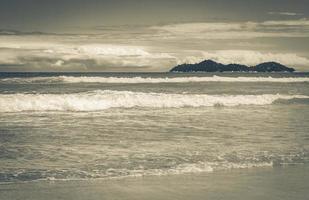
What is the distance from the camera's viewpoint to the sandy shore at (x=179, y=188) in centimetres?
778

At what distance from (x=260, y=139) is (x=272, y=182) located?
196 inches

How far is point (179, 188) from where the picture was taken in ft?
27.1

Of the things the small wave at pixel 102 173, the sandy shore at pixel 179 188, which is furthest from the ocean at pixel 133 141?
the sandy shore at pixel 179 188

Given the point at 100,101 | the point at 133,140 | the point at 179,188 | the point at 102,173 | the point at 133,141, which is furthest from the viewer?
the point at 100,101

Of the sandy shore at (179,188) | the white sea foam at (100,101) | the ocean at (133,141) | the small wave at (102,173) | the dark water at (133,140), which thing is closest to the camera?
the sandy shore at (179,188)

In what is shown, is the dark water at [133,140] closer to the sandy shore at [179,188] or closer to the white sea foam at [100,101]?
the white sea foam at [100,101]

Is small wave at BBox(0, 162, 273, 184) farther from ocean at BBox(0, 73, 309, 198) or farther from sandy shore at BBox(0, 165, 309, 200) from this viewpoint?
sandy shore at BBox(0, 165, 309, 200)

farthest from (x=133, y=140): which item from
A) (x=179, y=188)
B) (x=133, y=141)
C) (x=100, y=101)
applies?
→ (x=100, y=101)

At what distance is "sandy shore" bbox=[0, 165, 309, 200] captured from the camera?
7781 millimetres

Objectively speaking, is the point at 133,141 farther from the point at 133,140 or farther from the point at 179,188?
the point at 179,188

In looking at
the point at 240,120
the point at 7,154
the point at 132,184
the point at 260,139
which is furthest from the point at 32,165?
the point at 240,120

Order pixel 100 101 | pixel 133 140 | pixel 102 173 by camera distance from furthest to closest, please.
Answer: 1. pixel 100 101
2. pixel 133 140
3. pixel 102 173

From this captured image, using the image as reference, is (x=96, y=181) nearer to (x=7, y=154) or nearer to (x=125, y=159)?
(x=125, y=159)

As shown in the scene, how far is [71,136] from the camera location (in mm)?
14234
